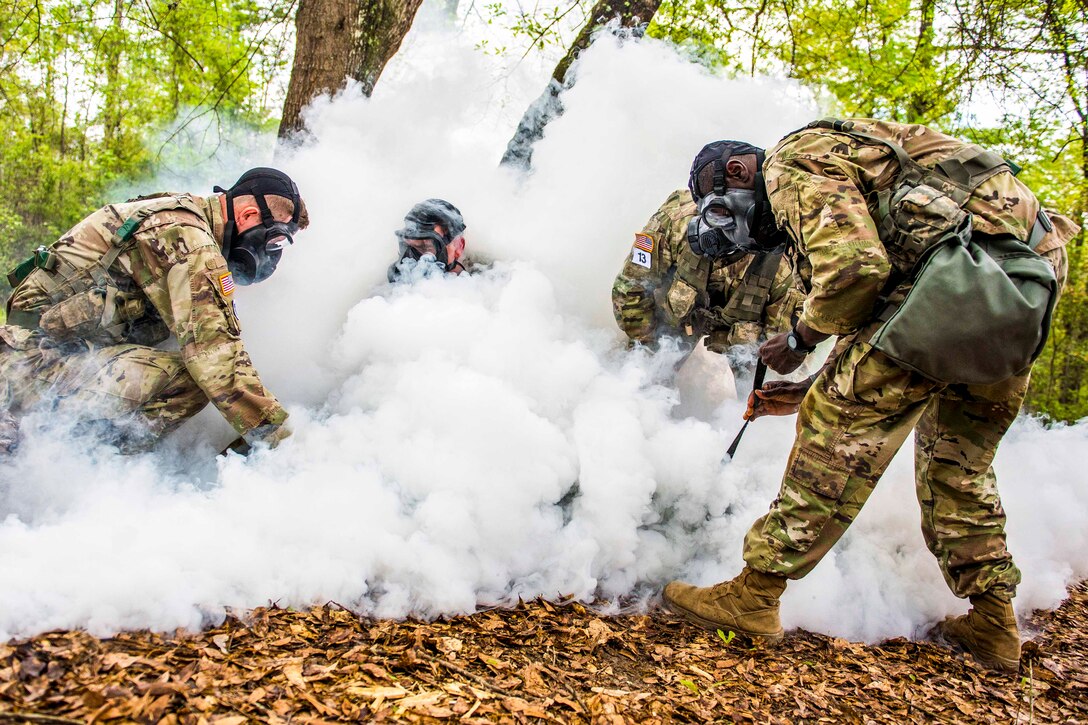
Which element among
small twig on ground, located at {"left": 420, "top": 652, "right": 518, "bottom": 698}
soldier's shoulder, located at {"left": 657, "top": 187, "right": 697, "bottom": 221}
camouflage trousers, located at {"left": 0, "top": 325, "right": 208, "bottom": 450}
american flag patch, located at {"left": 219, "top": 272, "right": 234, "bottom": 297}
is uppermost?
soldier's shoulder, located at {"left": 657, "top": 187, "right": 697, "bottom": 221}

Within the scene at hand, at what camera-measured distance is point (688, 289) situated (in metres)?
4.20

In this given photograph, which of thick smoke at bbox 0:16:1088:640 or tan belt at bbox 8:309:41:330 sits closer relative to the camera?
thick smoke at bbox 0:16:1088:640

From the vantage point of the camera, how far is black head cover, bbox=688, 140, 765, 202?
125 inches

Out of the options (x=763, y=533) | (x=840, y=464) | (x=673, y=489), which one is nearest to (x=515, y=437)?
(x=673, y=489)

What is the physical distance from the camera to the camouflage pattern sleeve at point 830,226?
7.86 ft

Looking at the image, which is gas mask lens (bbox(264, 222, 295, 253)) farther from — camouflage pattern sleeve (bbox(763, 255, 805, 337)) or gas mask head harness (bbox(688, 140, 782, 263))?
camouflage pattern sleeve (bbox(763, 255, 805, 337))

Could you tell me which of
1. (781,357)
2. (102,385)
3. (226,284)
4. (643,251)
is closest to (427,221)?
(643,251)

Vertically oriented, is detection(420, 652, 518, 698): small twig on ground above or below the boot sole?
below

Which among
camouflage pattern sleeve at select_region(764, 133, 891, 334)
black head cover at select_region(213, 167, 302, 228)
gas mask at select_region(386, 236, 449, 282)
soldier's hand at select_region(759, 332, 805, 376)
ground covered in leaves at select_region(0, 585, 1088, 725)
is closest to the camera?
ground covered in leaves at select_region(0, 585, 1088, 725)

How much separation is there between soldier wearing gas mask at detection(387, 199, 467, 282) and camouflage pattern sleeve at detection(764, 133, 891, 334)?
2228 millimetres

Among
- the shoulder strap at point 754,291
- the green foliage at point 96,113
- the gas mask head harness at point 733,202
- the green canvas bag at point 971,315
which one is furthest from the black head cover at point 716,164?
the green foliage at point 96,113

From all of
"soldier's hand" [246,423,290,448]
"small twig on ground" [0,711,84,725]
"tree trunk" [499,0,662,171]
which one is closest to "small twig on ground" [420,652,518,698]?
"small twig on ground" [0,711,84,725]

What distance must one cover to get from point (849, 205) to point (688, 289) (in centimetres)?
178

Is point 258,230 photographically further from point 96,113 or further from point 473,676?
point 96,113
